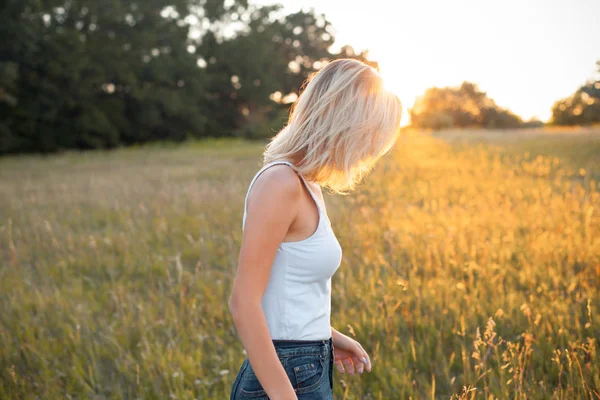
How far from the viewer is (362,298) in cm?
A: 371

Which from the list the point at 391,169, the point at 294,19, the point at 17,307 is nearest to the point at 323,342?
the point at 17,307

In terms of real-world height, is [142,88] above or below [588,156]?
above

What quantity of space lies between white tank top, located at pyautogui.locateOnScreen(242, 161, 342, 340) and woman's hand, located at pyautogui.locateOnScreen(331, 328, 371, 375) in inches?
11.5

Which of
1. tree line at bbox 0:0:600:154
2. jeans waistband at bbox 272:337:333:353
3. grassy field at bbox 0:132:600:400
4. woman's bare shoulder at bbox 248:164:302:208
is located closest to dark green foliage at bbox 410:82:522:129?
tree line at bbox 0:0:600:154

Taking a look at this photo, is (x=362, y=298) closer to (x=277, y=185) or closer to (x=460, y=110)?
(x=277, y=185)

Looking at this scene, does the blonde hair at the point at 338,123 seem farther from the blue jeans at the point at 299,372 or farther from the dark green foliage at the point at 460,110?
the dark green foliage at the point at 460,110

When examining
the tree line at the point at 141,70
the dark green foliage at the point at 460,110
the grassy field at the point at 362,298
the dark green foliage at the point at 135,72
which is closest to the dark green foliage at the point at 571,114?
the dark green foliage at the point at 460,110

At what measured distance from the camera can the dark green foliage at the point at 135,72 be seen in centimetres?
2875

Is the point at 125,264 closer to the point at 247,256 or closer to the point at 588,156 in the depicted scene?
the point at 247,256

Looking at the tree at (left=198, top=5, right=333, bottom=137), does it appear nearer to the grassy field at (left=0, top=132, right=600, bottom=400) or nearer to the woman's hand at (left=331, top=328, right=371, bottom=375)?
the grassy field at (left=0, top=132, right=600, bottom=400)

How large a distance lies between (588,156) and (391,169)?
6472 mm

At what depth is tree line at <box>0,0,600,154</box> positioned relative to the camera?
2880 cm

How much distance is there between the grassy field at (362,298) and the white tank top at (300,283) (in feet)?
3.30

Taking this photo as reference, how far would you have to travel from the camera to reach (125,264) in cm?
527
